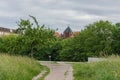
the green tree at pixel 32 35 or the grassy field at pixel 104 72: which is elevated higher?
the green tree at pixel 32 35

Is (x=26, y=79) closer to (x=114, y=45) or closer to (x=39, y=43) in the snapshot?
(x=39, y=43)

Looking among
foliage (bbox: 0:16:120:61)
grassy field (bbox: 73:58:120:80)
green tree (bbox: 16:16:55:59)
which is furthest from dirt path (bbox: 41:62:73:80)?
foliage (bbox: 0:16:120:61)

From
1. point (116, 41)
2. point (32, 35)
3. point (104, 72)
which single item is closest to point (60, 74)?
point (104, 72)

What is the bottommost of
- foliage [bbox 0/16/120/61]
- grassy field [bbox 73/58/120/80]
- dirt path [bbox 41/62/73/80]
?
dirt path [bbox 41/62/73/80]

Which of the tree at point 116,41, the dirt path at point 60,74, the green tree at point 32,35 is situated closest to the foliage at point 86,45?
the tree at point 116,41

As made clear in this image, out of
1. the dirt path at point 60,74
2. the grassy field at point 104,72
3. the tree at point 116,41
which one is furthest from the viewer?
the tree at point 116,41

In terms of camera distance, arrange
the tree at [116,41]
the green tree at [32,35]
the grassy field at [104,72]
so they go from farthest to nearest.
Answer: the tree at [116,41] < the green tree at [32,35] < the grassy field at [104,72]

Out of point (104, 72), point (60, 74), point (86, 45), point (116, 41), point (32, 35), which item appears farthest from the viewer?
point (86, 45)

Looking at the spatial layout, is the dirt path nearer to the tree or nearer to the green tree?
the green tree

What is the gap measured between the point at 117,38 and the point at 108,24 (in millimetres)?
5339

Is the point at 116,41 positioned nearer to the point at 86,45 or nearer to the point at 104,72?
the point at 86,45

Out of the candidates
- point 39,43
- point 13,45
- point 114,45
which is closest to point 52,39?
point 39,43

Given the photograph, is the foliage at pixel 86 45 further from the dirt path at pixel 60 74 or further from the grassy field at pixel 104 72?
the grassy field at pixel 104 72

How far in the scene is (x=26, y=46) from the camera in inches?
1636
